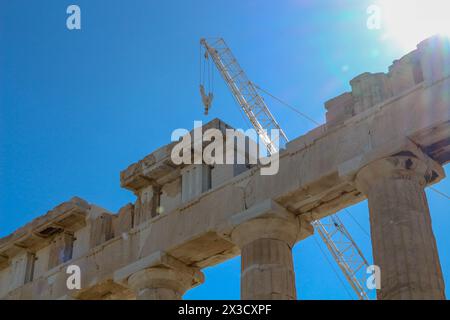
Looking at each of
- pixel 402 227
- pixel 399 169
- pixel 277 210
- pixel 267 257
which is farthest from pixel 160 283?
pixel 402 227

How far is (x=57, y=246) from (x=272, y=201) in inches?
377

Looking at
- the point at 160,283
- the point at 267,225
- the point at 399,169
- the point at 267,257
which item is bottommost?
the point at 267,257

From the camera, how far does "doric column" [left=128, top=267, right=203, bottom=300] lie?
2970 centimetres

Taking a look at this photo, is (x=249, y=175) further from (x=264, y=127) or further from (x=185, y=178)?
(x=264, y=127)

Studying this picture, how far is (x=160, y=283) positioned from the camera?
29.8m

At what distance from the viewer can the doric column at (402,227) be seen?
23.3 meters

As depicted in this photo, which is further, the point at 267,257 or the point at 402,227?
the point at 267,257

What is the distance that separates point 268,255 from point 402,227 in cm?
440

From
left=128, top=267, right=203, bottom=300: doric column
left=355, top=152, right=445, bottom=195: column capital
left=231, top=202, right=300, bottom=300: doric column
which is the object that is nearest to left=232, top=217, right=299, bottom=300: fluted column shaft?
left=231, top=202, right=300, bottom=300: doric column

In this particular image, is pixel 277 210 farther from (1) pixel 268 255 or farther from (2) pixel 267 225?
(1) pixel 268 255

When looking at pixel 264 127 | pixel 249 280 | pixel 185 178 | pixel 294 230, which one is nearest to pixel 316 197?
pixel 294 230

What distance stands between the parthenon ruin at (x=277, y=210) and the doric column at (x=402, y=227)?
3 cm

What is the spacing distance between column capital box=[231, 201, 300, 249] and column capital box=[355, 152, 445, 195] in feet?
9.02

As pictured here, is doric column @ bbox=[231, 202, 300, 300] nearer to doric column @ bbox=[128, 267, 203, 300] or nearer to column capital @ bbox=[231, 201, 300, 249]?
column capital @ bbox=[231, 201, 300, 249]
